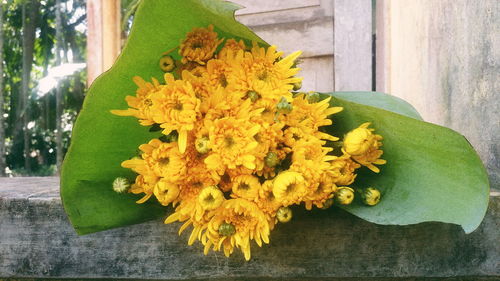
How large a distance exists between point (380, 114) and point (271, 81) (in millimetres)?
137

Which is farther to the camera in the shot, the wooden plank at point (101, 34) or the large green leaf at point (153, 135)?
the wooden plank at point (101, 34)

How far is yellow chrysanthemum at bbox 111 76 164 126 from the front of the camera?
0.50 m

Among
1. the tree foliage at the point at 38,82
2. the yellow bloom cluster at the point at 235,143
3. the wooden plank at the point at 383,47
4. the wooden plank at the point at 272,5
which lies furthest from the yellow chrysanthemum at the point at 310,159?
the tree foliage at the point at 38,82

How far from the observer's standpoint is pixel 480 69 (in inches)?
28.9

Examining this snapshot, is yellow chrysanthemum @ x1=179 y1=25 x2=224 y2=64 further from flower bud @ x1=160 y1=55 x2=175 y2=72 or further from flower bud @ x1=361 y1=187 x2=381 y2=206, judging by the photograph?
flower bud @ x1=361 y1=187 x2=381 y2=206

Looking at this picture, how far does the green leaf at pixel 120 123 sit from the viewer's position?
19.2 inches

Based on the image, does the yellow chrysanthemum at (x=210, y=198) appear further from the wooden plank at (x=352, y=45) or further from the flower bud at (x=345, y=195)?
the wooden plank at (x=352, y=45)

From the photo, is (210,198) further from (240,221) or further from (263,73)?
(263,73)

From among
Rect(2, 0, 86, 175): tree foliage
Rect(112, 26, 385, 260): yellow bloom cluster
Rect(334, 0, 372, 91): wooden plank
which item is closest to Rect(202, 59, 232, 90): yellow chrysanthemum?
Rect(112, 26, 385, 260): yellow bloom cluster

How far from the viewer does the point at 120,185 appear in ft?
1.78

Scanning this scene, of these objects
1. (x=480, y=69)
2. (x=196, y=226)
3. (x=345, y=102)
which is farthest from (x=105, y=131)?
(x=480, y=69)

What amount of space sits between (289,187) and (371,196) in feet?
0.39

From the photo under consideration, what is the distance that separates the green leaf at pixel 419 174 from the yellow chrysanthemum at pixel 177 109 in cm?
19

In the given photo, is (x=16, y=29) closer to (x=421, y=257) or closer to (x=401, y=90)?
(x=401, y=90)
